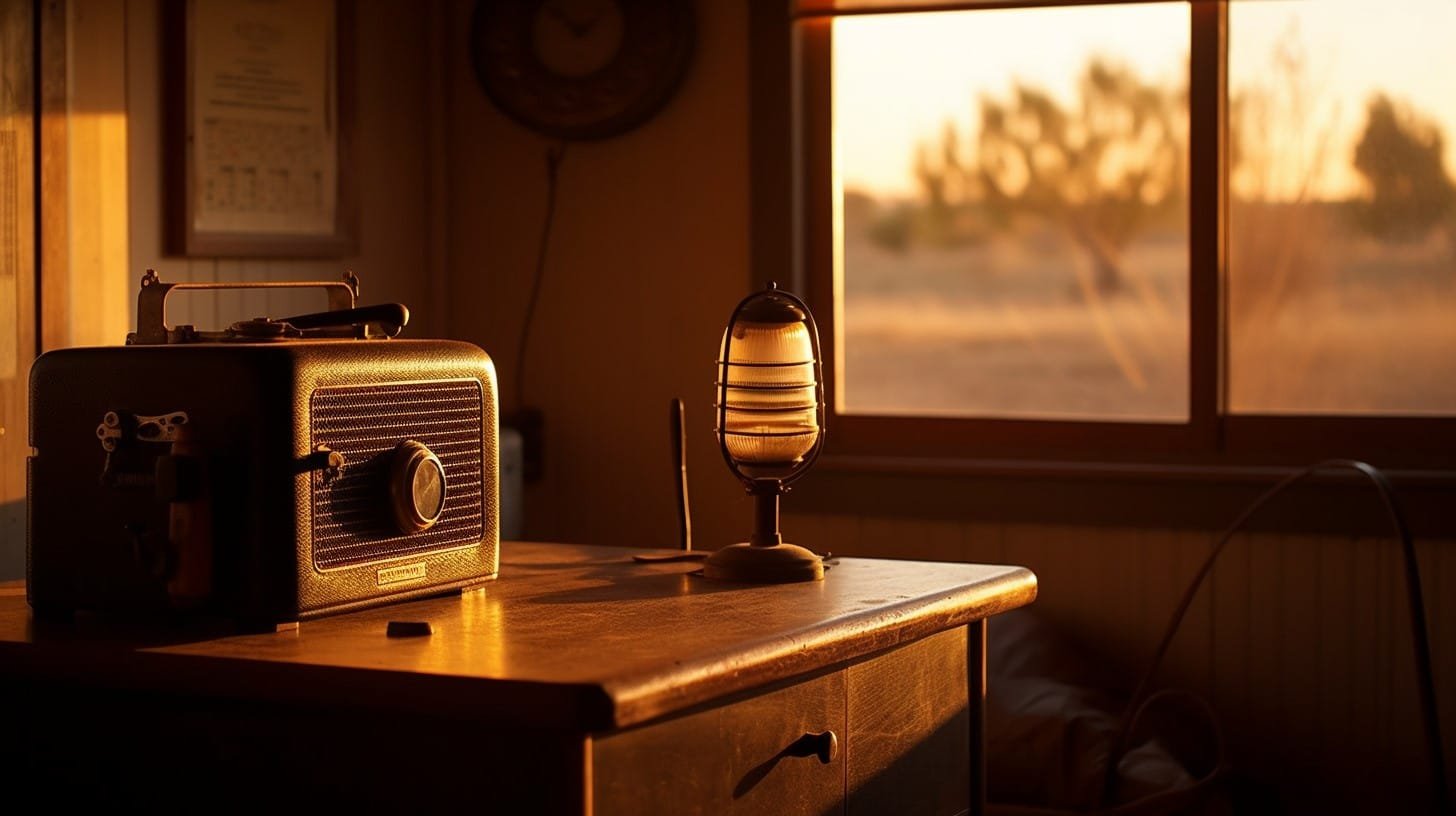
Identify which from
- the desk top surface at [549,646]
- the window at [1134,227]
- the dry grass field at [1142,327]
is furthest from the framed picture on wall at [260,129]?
the desk top surface at [549,646]

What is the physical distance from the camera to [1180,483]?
356 cm

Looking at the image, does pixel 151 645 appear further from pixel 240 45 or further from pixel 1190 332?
pixel 1190 332

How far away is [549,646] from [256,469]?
30 cm

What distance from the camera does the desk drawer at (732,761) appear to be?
1363 millimetres

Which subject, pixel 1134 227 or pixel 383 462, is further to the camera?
pixel 1134 227

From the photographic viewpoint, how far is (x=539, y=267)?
4.11m

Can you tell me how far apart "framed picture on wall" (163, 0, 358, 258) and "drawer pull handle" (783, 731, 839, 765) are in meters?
2.09

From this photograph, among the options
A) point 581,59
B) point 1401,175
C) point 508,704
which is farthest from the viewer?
point 581,59

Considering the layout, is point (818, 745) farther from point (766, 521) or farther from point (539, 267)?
point (539, 267)

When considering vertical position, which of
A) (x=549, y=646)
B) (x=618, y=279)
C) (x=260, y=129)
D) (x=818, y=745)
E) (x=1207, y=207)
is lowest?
(x=818, y=745)

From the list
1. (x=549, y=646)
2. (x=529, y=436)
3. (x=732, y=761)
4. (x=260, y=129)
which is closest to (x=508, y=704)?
(x=549, y=646)

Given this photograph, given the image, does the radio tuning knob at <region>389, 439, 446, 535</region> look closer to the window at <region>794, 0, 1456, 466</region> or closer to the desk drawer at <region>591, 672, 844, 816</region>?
→ the desk drawer at <region>591, 672, 844, 816</region>

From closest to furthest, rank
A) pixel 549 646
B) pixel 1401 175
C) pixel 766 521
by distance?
pixel 549 646, pixel 766 521, pixel 1401 175

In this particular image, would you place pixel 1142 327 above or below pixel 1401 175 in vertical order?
below
